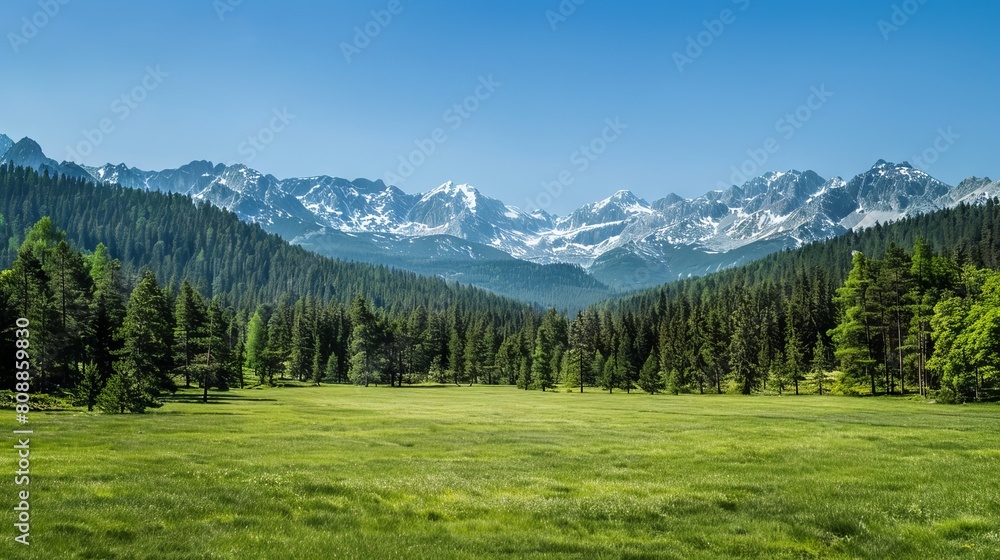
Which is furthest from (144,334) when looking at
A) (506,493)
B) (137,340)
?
(506,493)

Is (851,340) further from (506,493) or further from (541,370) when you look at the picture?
(506,493)

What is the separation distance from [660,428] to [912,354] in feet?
180

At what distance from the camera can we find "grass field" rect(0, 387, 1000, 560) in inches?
571

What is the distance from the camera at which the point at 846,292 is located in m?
91.4

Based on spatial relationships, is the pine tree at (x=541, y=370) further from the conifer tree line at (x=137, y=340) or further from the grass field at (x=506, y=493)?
the grass field at (x=506, y=493)

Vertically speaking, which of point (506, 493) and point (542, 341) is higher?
point (542, 341)

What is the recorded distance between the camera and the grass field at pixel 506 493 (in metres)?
14.5

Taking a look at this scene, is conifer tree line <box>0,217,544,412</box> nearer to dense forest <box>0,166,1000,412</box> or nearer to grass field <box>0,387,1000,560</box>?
dense forest <box>0,166,1000,412</box>

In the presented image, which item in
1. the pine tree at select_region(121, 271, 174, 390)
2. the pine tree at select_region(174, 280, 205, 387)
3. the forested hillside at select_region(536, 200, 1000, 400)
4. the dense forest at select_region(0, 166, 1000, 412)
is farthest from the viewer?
the pine tree at select_region(174, 280, 205, 387)

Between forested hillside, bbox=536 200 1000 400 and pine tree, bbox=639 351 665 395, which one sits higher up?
forested hillside, bbox=536 200 1000 400

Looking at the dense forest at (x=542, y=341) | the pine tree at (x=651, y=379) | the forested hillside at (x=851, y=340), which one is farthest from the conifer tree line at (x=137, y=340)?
the pine tree at (x=651, y=379)

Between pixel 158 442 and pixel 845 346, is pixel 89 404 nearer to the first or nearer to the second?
pixel 158 442

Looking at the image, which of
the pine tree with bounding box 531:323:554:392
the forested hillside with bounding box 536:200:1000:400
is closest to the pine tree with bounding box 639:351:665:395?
the forested hillside with bounding box 536:200:1000:400

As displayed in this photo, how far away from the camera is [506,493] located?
21.3 meters
